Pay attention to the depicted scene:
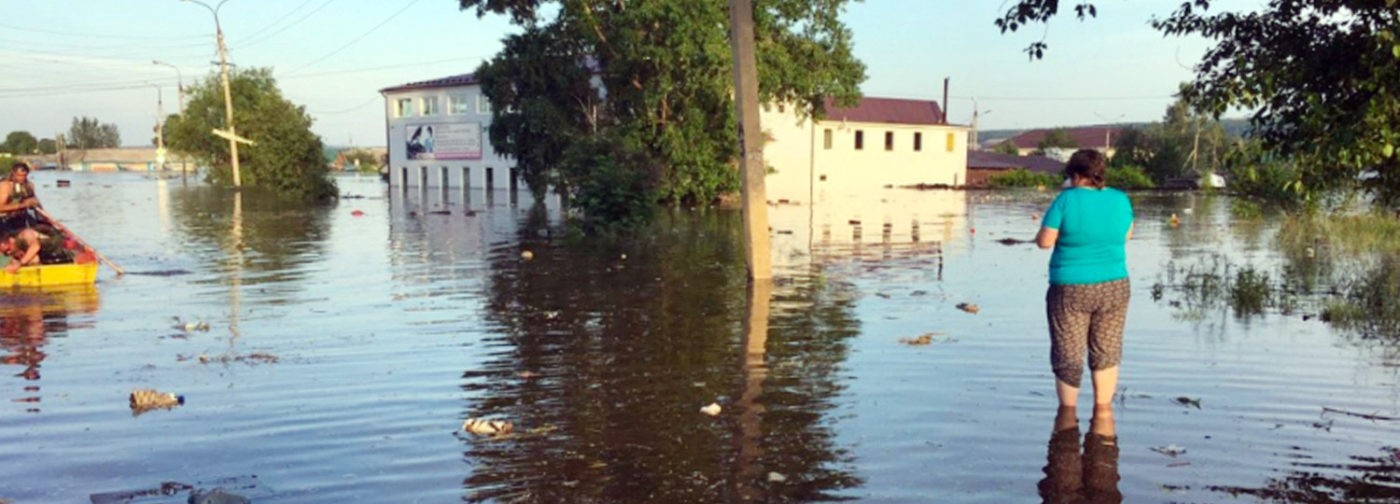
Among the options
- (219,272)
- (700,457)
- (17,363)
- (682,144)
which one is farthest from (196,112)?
(700,457)

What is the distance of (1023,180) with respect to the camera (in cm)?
7256

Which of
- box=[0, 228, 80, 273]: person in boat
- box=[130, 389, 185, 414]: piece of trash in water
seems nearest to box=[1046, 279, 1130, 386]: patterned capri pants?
box=[130, 389, 185, 414]: piece of trash in water

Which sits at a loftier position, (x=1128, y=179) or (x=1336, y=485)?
(x=1128, y=179)

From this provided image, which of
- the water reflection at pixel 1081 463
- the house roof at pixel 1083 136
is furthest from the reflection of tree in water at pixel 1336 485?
the house roof at pixel 1083 136

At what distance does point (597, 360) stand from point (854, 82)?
30758mm

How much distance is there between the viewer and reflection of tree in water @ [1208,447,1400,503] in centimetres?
531

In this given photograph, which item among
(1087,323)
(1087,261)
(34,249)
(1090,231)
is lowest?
(34,249)

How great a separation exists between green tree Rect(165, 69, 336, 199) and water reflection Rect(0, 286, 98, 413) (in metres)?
37.2

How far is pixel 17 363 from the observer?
30.0 feet

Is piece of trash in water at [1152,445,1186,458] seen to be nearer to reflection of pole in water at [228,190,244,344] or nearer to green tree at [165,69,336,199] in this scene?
reflection of pole in water at [228,190,244,344]

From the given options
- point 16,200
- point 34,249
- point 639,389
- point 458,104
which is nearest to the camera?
point 639,389

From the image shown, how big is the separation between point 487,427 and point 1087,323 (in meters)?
3.68

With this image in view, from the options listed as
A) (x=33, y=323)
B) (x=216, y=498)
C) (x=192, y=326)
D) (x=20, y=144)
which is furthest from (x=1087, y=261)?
(x=20, y=144)

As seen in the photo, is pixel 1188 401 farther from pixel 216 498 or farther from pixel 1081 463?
pixel 216 498
